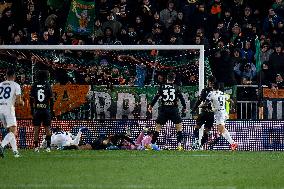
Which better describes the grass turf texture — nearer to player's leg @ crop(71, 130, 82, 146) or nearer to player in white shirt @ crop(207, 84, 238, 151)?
player in white shirt @ crop(207, 84, 238, 151)

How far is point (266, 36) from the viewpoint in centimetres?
2844

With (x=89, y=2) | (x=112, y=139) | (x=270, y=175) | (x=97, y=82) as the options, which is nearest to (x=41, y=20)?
(x=89, y=2)

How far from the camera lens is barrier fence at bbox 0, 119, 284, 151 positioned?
981 inches

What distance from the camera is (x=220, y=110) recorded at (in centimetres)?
2412

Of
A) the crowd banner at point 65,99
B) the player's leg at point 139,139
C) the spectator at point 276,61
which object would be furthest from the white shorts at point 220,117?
the crowd banner at point 65,99

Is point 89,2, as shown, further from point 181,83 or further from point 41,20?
point 181,83

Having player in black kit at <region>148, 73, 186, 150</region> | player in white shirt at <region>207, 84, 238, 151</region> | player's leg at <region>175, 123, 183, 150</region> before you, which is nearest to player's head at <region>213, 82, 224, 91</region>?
player in white shirt at <region>207, 84, 238, 151</region>

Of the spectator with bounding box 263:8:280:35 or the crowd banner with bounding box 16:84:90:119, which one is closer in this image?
the crowd banner with bounding box 16:84:90:119

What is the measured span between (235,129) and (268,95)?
1419 millimetres

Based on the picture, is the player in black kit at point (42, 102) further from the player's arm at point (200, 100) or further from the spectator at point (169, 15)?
the spectator at point (169, 15)

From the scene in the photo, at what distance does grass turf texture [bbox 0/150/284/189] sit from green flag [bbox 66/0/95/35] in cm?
769

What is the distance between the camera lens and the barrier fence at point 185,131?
2492 cm

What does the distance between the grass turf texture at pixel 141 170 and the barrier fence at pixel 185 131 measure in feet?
9.88

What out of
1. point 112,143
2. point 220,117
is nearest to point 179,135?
point 220,117
